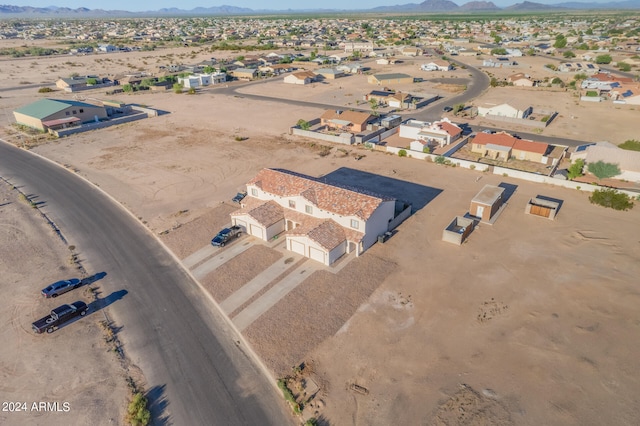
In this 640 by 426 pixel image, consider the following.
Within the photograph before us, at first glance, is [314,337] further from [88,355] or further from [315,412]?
[88,355]

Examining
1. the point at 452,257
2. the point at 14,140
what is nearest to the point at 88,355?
the point at 452,257

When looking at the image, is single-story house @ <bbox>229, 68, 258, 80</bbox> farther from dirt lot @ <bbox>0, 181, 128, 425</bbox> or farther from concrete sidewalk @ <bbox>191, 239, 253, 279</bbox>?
dirt lot @ <bbox>0, 181, 128, 425</bbox>

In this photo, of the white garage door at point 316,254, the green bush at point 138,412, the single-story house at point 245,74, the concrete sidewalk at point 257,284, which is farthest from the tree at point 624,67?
the green bush at point 138,412

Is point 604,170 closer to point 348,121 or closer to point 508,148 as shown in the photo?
point 508,148

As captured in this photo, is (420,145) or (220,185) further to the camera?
(420,145)

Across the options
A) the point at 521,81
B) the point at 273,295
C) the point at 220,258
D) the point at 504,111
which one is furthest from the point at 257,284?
the point at 521,81

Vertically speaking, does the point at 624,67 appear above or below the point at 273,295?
above

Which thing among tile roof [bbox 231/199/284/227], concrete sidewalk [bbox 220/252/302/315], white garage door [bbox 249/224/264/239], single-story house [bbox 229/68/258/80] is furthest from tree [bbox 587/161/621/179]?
single-story house [bbox 229/68/258/80]
